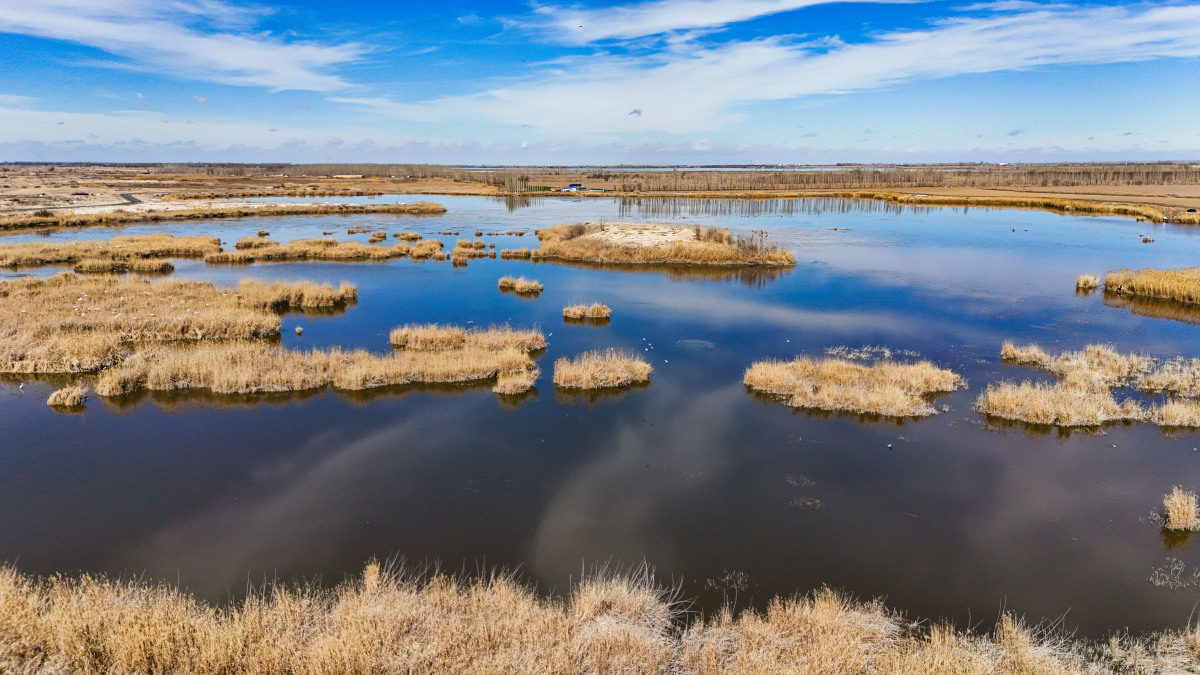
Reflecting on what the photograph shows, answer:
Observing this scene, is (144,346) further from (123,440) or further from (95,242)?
(95,242)

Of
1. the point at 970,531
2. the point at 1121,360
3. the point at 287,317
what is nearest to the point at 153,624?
the point at 970,531

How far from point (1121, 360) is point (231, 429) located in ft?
92.4

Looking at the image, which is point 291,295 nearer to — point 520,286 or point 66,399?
point 520,286

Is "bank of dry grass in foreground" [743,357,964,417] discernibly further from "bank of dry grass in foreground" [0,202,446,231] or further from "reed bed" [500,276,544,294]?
"bank of dry grass in foreground" [0,202,446,231]

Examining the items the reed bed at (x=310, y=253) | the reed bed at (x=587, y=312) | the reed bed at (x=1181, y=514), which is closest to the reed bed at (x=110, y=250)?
the reed bed at (x=310, y=253)

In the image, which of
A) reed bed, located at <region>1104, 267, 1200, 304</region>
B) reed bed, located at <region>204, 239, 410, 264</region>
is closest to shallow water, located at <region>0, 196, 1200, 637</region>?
reed bed, located at <region>1104, 267, 1200, 304</region>

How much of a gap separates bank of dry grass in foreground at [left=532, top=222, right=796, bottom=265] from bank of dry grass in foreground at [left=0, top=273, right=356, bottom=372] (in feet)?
58.0

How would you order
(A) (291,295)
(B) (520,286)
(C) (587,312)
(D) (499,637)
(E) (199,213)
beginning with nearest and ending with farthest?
(D) (499,637), (C) (587,312), (A) (291,295), (B) (520,286), (E) (199,213)

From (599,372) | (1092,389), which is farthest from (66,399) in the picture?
(1092,389)

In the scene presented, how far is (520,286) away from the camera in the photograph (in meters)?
33.8

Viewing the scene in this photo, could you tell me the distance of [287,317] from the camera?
28.6m

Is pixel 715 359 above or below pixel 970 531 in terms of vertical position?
above

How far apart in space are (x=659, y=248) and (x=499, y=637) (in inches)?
1515

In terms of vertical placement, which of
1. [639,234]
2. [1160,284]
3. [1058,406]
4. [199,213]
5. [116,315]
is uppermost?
[199,213]
